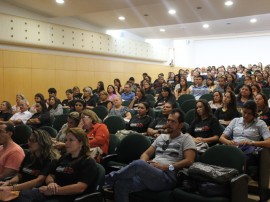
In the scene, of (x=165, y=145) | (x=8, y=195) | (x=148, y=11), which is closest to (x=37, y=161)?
(x=8, y=195)

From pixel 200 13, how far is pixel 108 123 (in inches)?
209

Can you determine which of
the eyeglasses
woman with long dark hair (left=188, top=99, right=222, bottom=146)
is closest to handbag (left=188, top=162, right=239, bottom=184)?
the eyeglasses

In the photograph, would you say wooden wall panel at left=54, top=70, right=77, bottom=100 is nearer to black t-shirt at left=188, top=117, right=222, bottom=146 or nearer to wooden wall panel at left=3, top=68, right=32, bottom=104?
wooden wall panel at left=3, top=68, right=32, bottom=104

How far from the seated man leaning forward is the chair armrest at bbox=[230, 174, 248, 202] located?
0.52 meters

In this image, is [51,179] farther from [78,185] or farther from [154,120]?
[154,120]

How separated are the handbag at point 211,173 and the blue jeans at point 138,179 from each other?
25 centimetres

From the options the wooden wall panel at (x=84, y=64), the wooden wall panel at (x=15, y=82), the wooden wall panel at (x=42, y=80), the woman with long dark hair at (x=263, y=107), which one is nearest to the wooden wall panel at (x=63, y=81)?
the wooden wall panel at (x=42, y=80)

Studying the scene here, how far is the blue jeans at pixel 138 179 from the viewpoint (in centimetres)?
269

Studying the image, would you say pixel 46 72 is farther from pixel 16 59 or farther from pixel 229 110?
pixel 229 110

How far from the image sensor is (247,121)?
11.8 ft

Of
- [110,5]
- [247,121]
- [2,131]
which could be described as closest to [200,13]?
[110,5]

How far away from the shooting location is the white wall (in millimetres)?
14703

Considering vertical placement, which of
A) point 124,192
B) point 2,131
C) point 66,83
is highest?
point 66,83

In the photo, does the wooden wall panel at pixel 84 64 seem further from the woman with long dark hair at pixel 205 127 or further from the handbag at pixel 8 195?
the handbag at pixel 8 195
